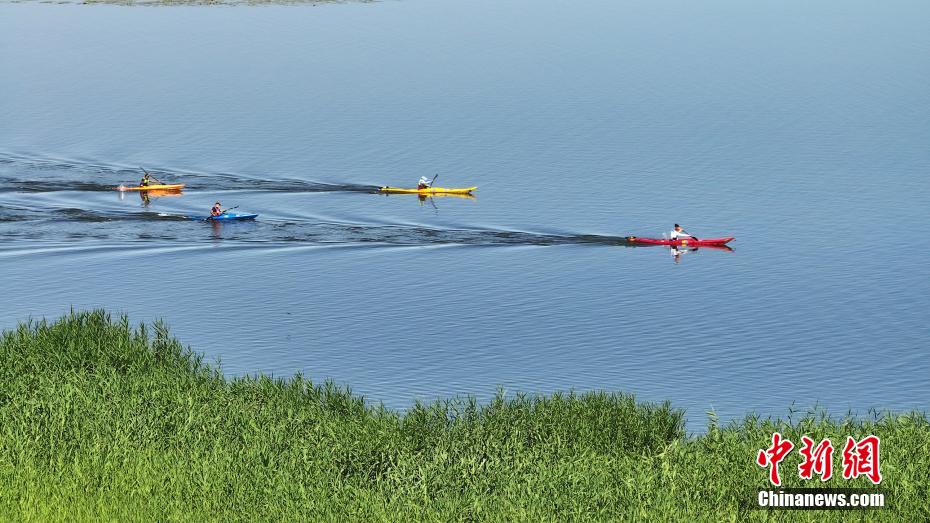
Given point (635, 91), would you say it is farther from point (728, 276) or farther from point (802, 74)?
point (728, 276)

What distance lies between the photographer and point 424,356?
4984cm

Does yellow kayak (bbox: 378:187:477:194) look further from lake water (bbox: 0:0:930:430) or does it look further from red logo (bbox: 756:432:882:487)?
red logo (bbox: 756:432:882:487)

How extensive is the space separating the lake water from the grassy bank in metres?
7.62

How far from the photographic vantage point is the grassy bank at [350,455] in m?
29.8

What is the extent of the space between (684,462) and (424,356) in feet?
61.5

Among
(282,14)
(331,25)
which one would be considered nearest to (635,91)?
(331,25)

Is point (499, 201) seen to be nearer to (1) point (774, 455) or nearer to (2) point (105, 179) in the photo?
(2) point (105, 179)

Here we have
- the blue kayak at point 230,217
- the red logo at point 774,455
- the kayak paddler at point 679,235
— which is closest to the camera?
the red logo at point 774,455

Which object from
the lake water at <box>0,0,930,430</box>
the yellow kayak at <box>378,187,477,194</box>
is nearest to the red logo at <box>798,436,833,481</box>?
the lake water at <box>0,0,930,430</box>

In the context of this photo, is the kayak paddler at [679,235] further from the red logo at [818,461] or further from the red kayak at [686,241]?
the red logo at [818,461]

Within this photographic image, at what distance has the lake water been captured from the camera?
5016 centimetres

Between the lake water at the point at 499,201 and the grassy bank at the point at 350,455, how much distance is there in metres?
7.62

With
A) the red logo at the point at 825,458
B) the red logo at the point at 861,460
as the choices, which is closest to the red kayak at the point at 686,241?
the red logo at the point at 825,458

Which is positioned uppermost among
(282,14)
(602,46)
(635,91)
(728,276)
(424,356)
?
(282,14)
